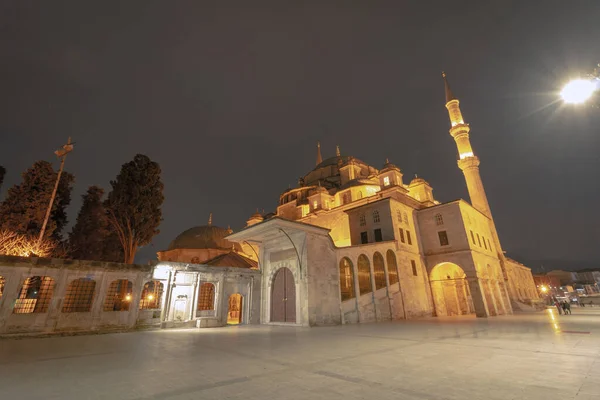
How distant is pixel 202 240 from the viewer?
3631cm

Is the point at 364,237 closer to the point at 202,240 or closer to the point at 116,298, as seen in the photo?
the point at 116,298

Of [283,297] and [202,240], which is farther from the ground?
[202,240]

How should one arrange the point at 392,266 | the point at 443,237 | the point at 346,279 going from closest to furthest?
the point at 346,279 → the point at 392,266 → the point at 443,237

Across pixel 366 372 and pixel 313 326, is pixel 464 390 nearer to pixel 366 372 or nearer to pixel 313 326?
pixel 366 372

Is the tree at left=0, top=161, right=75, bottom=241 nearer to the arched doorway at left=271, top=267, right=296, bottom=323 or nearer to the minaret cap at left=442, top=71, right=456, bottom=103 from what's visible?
the arched doorway at left=271, top=267, right=296, bottom=323

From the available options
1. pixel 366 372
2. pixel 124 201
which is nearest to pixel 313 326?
pixel 366 372

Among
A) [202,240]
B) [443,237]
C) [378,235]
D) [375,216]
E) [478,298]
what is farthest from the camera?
[202,240]

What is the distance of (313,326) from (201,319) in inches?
268

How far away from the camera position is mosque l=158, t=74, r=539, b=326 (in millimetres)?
17438

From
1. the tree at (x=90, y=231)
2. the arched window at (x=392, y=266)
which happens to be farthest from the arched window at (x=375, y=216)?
the tree at (x=90, y=231)

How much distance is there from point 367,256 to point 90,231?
85.4 ft

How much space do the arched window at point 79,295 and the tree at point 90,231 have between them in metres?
12.3

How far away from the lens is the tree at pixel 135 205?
2088 cm

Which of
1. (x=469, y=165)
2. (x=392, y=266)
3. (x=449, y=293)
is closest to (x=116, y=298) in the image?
(x=392, y=266)
